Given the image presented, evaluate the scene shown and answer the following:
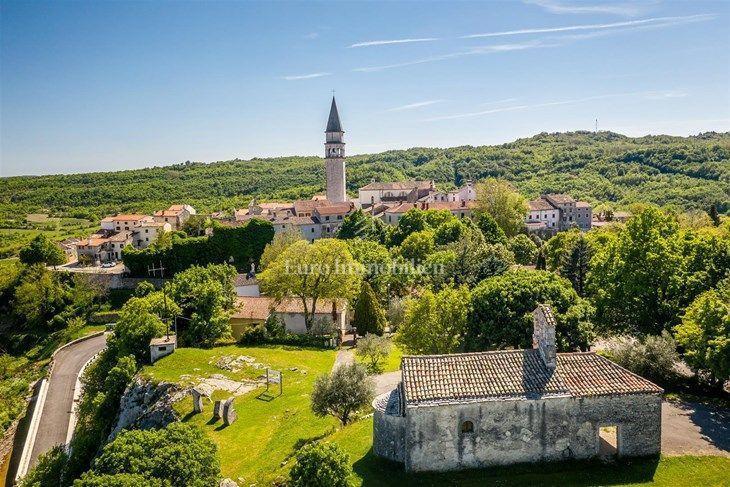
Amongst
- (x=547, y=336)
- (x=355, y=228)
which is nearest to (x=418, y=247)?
(x=355, y=228)

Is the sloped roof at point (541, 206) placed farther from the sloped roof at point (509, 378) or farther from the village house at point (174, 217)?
the sloped roof at point (509, 378)

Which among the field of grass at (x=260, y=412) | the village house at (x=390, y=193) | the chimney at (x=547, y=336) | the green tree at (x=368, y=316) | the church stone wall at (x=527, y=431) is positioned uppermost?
the village house at (x=390, y=193)

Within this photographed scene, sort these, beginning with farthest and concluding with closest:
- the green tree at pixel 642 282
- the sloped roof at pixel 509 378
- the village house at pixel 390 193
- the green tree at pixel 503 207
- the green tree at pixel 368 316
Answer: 1. the village house at pixel 390 193
2. the green tree at pixel 503 207
3. the green tree at pixel 368 316
4. the green tree at pixel 642 282
5. the sloped roof at pixel 509 378

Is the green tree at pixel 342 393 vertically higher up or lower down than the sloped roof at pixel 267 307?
higher up

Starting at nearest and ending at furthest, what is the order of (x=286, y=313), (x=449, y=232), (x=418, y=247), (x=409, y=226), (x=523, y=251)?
(x=286, y=313) < (x=418, y=247) < (x=449, y=232) < (x=523, y=251) < (x=409, y=226)

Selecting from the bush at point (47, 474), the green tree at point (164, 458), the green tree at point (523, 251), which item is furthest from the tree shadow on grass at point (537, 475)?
the green tree at point (523, 251)

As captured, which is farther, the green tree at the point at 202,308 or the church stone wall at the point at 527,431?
the green tree at the point at 202,308

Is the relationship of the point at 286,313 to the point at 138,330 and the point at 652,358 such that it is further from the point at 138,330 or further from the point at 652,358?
the point at 652,358
